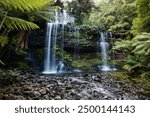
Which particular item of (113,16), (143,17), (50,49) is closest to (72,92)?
(143,17)

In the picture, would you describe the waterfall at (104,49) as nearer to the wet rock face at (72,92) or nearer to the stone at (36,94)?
the wet rock face at (72,92)

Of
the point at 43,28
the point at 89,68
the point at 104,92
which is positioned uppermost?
the point at 43,28

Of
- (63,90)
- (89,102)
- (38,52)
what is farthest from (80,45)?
(89,102)

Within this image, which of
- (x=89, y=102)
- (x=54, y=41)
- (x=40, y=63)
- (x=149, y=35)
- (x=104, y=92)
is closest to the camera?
(x=89, y=102)

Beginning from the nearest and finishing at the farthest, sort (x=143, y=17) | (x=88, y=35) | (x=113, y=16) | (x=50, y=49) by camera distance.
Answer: (x=143, y=17), (x=50, y=49), (x=88, y=35), (x=113, y=16)

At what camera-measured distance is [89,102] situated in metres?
2.28

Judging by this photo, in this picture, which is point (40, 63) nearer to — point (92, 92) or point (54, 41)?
point (54, 41)

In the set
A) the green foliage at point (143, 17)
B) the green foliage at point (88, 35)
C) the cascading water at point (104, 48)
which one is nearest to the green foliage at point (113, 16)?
the cascading water at point (104, 48)

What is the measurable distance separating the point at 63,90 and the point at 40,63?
5.06 metres

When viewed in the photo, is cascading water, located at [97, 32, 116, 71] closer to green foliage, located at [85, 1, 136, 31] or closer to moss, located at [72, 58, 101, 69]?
moss, located at [72, 58, 101, 69]

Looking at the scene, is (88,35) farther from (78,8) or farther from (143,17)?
(143,17)

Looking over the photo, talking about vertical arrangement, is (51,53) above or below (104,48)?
below

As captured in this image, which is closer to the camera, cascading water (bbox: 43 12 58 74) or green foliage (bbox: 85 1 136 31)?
cascading water (bbox: 43 12 58 74)

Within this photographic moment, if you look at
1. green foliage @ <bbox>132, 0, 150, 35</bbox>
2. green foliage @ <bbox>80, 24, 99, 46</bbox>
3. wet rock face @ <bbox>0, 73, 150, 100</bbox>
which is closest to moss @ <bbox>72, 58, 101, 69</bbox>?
green foliage @ <bbox>80, 24, 99, 46</bbox>
